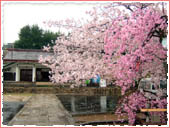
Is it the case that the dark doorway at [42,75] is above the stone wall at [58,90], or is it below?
above

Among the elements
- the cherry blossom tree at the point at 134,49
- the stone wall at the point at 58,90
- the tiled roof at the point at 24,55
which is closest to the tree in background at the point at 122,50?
the cherry blossom tree at the point at 134,49

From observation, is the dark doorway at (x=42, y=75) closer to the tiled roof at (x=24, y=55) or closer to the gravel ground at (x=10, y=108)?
the tiled roof at (x=24, y=55)

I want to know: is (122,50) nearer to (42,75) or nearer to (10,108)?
(10,108)

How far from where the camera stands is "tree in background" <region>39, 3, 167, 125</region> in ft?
12.7

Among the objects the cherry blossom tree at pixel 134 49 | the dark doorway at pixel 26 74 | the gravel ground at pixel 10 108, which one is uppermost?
the cherry blossom tree at pixel 134 49

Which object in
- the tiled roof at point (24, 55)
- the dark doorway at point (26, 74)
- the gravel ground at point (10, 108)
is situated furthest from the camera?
the dark doorway at point (26, 74)

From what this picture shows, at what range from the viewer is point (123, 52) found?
3979 mm

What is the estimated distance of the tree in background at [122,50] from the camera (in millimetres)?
3871

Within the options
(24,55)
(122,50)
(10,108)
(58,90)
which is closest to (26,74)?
(24,55)

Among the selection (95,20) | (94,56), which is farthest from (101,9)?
(94,56)

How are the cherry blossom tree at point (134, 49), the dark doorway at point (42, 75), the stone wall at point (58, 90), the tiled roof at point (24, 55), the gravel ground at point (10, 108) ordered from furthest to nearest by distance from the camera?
1. the dark doorway at point (42, 75)
2. the tiled roof at point (24, 55)
3. the stone wall at point (58, 90)
4. the gravel ground at point (10, 108)
5. the cherry blossom tree at point (134, 49)

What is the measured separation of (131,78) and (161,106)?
1.23m

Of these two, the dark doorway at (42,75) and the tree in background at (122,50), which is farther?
the dark doorway at (42,75)

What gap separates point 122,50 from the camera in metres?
3.81
